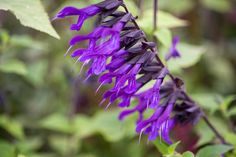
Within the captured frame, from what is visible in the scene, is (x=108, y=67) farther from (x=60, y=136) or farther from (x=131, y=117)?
(x=60, y=136)

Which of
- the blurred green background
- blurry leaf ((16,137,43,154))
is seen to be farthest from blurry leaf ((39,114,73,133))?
blurry leaf ((16,137,43,154))

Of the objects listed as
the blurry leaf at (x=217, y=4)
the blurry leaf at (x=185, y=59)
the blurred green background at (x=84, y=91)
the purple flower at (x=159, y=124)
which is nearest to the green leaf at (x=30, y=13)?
the blurred green background at (x=84, y=91)

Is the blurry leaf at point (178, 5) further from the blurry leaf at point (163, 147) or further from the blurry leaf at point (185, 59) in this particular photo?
the blurry leaf at point (163, 147)

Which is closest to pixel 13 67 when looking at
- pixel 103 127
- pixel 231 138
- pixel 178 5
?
pixel 103 127

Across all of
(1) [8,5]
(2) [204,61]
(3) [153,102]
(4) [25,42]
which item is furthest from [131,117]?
(2) [204,61]

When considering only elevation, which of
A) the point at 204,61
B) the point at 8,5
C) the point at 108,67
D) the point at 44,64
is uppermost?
the point at 8,5

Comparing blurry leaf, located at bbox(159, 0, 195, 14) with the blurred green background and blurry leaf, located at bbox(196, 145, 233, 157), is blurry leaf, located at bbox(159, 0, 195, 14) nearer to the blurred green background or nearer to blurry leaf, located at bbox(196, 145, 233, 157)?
the blurred green background
